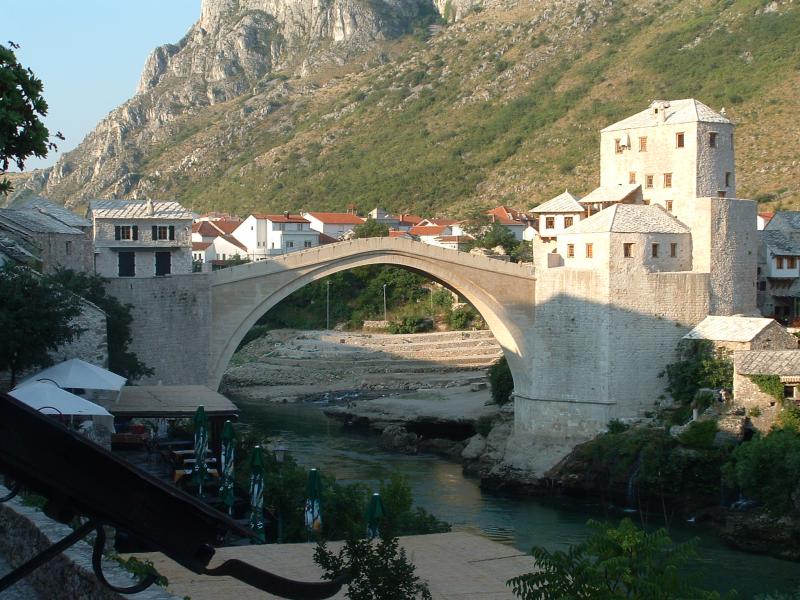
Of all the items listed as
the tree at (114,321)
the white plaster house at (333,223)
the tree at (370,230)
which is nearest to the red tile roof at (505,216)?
the tree at (370,230)

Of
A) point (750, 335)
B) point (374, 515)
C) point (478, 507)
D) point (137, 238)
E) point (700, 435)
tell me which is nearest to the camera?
point (374, 515)

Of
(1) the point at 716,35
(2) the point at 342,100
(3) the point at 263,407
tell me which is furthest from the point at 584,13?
(3) the point at 263,407

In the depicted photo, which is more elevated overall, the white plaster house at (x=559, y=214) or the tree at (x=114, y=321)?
the white plaster house at (x=559, y=214)

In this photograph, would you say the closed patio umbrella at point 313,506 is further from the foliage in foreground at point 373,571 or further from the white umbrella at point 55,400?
the foliage in foreground at point 373,571

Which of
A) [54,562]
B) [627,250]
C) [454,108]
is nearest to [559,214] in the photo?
[627,250]

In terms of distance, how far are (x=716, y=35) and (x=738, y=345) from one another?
153ft

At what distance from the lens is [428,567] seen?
12.1 metres

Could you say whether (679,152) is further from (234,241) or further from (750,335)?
(234,241)

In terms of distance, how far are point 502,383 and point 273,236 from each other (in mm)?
29006

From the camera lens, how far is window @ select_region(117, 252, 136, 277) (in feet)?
101

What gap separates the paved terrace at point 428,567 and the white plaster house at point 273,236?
50313 mm

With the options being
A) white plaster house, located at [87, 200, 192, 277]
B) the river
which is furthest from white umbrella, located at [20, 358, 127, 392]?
white plaster house, located at [87, 200, 192, 277]

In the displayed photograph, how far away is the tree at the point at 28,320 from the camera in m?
18.9

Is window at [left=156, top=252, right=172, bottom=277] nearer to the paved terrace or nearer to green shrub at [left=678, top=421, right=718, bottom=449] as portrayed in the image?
green shrub at [left=678, top=421, right=718, bottom=449]
